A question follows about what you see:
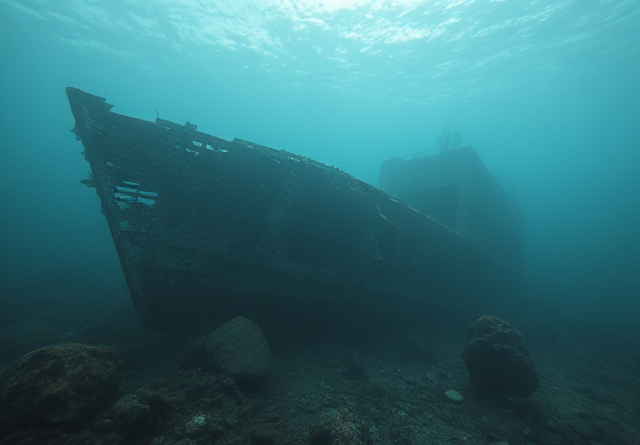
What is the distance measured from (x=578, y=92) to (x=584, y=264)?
28.2 metres

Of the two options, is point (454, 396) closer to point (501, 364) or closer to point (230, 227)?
point (501, 364)

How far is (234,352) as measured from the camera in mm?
3721

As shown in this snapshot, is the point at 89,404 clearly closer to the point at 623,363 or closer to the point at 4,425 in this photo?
the point at 4,425

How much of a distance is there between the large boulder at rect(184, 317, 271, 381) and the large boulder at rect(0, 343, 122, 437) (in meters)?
1.10

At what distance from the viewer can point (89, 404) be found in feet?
8.28

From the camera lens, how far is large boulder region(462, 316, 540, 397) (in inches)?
169

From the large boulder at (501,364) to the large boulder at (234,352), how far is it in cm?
382

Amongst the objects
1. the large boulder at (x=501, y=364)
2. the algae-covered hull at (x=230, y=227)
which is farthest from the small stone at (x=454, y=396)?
the algae-covered hull at (x=230, y=227)

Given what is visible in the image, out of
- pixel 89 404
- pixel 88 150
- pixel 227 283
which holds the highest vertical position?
pixel 88 150

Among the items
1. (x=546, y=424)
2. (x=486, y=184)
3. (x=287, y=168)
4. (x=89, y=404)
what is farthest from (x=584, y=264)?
(x=89, y=404)

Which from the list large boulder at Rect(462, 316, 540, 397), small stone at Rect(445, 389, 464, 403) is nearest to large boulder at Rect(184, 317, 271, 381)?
small stone at Rect(445, 389, 464, 403)

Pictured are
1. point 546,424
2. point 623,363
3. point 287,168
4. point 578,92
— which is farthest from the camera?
point 578,92

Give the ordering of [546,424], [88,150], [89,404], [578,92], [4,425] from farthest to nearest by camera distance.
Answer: [578,92] < [88,150] < [546,424] < [89,404] < [4,425]

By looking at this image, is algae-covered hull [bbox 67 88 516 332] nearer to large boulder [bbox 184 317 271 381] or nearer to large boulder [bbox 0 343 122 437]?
large boulder [bbox 184 317 271 381]
